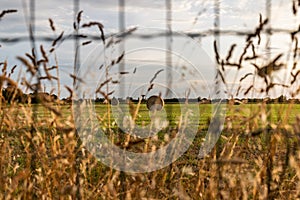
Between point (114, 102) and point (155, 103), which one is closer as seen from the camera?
point (155, 103)

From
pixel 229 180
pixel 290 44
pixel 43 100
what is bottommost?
pixel 229 180

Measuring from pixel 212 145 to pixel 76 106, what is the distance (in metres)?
0.70

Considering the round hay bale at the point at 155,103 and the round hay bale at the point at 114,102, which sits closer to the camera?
the round hay bale at the point at 155,103

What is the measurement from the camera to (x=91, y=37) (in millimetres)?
2955

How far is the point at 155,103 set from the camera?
218 cm

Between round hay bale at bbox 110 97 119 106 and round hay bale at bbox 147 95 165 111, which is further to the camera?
round hay bale at bbox 110 97 119 106

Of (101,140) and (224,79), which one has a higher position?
(224,79)

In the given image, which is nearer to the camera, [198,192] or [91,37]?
[198,192]

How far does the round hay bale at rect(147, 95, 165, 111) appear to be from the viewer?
218cm

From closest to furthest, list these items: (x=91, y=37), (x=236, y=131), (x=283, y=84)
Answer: (x=236, y=131), (x=283, y=84), (x=91, y=37)

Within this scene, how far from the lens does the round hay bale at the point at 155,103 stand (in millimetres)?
2179

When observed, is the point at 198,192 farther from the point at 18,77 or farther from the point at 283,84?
the point at 18,77

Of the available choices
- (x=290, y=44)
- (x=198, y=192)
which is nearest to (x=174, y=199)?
(x=198, y=192)

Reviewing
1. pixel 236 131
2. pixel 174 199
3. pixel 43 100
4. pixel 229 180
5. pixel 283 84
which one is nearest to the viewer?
pixel 43 100
